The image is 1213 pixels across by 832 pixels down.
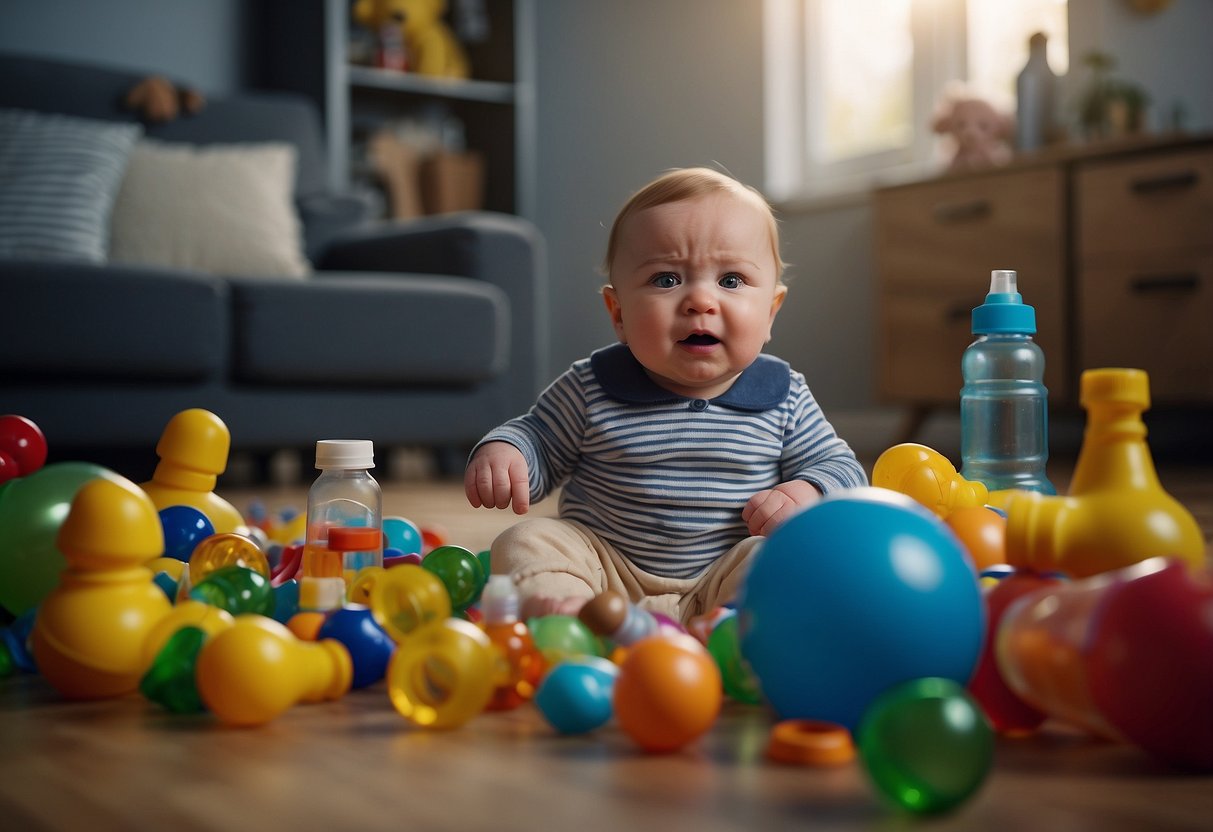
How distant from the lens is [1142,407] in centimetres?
86

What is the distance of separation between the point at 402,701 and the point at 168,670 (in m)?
0.16

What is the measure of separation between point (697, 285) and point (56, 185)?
2135 millimetres

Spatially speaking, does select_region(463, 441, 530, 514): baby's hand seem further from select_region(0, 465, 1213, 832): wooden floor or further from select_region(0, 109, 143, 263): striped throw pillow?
select_region(0, 109, 143, 263): striped throw pillow

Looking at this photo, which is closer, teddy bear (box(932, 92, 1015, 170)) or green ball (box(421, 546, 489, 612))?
green ball (box(421, 546, 489, 612))

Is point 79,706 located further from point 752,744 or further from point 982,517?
point 982,517

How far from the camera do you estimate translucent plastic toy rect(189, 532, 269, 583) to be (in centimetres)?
108

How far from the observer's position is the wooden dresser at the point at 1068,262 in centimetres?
294

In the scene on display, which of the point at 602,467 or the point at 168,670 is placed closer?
the point at 168,670

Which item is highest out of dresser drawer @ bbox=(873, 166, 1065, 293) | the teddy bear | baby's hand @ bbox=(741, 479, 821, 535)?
the teddy bear

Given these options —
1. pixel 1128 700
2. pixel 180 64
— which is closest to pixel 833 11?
pixel 180 64

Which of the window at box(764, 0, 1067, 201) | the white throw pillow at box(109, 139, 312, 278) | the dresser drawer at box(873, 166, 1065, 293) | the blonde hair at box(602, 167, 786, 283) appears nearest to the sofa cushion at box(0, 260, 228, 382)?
the white throw pillow at box(109, 139, 312, 278)

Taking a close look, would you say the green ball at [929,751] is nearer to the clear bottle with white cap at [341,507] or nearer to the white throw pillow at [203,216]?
the clear bottle with white cap at [341,507]

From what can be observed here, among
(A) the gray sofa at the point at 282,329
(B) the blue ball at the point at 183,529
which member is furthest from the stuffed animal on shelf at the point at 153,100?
(B) the blue ball at the point at 183,529

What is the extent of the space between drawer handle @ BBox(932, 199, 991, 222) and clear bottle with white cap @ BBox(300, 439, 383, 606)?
2.56 m
